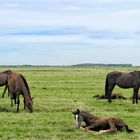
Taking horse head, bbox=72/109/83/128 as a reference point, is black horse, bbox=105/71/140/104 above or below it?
above

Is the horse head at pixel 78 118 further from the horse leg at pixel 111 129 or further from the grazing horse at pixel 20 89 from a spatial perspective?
the grazing horse at pixel 20 89

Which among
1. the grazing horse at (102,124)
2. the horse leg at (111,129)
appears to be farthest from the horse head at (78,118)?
the horse leg at (111,129)

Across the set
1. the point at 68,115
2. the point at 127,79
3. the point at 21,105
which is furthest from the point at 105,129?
the point at 127,79

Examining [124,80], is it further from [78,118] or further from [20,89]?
[78,118]

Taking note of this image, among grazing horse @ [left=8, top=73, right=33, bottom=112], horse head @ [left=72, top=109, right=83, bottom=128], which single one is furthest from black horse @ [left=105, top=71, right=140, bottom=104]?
horse head @ [left=72, top=109, right=83, bottom=128]

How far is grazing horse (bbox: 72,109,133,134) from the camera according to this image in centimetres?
1269

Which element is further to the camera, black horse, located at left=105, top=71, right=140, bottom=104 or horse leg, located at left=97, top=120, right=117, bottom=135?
black horse, located at left=105, top=71, right=140, bottom=104

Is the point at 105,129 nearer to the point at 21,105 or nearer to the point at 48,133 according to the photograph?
the point at 48,133

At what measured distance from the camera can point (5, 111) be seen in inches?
701

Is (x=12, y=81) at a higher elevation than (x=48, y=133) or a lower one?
higher

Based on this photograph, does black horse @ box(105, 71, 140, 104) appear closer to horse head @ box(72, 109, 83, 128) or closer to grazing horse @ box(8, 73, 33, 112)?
grazing horse @ box(8, 73, 33, 112)

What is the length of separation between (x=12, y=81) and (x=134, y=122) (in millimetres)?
6627

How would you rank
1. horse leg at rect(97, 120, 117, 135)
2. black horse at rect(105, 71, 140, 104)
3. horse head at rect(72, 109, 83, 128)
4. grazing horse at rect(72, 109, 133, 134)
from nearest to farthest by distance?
horse leg at rect(97, 120, 117, 135) → grazing horse at rect(72, 109, 133, 134) → horse head at rect(72, 109, 83, 128) → black horse at rect(105, 71, 140, 104)

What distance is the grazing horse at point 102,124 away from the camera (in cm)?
1269
